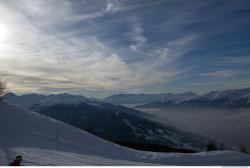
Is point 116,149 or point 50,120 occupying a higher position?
point 50,120

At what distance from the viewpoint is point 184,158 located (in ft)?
50.3

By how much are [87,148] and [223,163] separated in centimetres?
678

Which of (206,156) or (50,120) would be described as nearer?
(206,156)

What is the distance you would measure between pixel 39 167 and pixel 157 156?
8.37 meters

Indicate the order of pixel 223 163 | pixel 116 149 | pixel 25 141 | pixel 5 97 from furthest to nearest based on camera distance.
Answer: pixel 5 97, pixel 116 149, pixel 25 141, pixel 223 163

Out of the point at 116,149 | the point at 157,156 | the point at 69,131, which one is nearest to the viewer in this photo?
the point at 157,156

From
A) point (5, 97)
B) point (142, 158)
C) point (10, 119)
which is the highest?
point (5, 97)

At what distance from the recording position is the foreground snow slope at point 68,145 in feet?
44.8

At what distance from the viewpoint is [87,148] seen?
675 inches

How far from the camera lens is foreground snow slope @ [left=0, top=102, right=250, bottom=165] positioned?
1366 centimetres

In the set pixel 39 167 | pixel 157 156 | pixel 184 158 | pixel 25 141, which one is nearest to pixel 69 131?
pixel 25 141

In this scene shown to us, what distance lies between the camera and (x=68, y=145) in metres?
16.7

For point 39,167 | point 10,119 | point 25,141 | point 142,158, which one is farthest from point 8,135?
point 39,167

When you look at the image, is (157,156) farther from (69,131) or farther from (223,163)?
(69,131)
